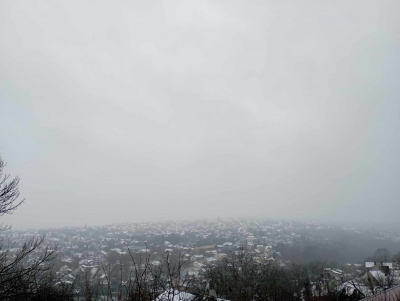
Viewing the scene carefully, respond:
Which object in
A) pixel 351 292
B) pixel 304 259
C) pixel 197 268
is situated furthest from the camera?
pixel 304 259

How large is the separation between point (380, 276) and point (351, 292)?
10824mm

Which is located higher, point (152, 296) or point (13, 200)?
point (13, 200)

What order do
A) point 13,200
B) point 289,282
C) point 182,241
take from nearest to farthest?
point 13,200 < point 289,282 < point 182,241

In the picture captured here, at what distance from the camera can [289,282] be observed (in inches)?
1153

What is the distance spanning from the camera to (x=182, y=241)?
64750mm

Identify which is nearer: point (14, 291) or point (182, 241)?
point (14, 291)

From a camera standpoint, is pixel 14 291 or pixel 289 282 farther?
pixel 289 282

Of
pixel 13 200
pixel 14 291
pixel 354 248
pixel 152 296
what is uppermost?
pixel 13 200

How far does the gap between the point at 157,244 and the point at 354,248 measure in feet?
178

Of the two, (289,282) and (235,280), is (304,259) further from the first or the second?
(235,280)

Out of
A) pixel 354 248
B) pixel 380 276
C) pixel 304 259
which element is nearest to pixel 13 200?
pixel 380 276

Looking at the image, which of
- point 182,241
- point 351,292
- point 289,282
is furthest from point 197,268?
point 182,241

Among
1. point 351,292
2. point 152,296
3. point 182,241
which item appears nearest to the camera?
point 152,296

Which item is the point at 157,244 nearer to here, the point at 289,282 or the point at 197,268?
the point at 197,268
